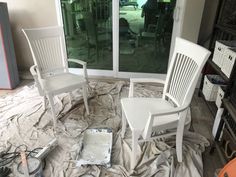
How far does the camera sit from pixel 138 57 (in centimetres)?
322

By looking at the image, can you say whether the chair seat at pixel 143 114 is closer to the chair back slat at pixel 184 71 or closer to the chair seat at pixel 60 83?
the chair back slat at pixel 184 71

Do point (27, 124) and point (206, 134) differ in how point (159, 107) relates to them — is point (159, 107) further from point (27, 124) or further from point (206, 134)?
point (27, 124)

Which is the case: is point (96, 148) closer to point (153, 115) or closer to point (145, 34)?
point (153, 115)

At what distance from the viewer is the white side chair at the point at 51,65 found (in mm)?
1990

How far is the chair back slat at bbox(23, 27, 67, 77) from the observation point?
2.11 metres

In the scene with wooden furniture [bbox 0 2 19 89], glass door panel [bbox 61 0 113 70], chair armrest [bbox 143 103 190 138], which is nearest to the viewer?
chair armrest [bbox 143 103 190 138]

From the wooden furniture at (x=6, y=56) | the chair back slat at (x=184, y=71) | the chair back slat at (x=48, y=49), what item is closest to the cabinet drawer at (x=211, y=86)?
the chair back slat at (x=184, y=71)

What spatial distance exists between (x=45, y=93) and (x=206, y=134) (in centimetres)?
163

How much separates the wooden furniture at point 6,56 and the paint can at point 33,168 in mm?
1581

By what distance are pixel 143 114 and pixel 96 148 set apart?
543 millimetres

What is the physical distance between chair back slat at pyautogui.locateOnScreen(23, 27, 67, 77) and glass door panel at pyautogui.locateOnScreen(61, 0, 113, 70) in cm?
80

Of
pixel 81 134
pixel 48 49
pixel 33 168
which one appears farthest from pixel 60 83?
pixel 33 168

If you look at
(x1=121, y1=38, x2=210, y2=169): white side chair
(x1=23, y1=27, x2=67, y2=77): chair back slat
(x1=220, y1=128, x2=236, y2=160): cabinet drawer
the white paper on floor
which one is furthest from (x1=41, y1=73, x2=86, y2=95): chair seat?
(x1=220, y1=128, x2=236, y2=160): cabinet drawer

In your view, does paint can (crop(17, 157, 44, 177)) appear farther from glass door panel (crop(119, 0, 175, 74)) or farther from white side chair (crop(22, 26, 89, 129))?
glass door panel (crop(119, 0, 175, 74))
